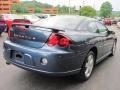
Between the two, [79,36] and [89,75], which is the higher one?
[79,36]

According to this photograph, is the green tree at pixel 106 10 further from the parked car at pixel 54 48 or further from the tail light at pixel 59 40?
the tail light at pixel 59 40

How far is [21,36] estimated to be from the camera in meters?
4.87

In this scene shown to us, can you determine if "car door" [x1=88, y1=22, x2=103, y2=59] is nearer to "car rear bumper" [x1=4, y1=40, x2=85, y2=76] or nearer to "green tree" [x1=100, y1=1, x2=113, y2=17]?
"car rear bumper" [x1=4, y1=40, x2=85, y2=76]

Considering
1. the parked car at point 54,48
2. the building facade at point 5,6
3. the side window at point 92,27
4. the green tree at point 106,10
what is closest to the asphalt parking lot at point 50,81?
the parked car at point 54,48

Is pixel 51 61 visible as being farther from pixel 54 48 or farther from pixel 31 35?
pixel 31 35

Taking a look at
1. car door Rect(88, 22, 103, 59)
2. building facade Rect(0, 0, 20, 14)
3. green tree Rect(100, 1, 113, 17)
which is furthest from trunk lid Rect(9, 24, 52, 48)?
building facade Rect(0, 0, 20, 14)

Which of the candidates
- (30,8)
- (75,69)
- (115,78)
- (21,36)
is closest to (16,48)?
(21,36)

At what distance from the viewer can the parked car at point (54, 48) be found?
4.42 meters

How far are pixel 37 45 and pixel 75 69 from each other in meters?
0.90

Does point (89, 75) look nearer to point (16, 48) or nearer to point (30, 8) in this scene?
point (16, 48)

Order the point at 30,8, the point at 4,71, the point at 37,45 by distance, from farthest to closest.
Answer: the point at 30,8, the point at 4,71, the point at 37,45

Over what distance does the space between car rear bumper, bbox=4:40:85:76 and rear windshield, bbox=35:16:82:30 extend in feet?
2.62

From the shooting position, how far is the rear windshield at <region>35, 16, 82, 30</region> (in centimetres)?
525

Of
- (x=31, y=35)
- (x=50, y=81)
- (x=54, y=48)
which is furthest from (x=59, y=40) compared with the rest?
(x=50, y=81)
